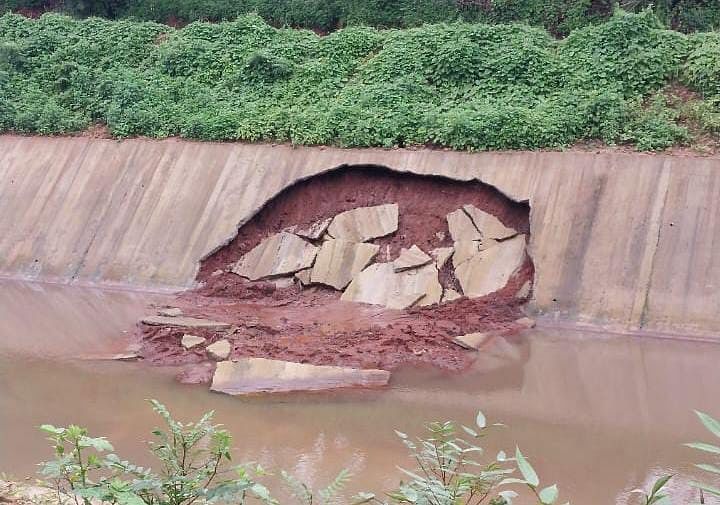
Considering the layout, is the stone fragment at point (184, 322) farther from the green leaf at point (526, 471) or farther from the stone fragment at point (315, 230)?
the green leaf at point (526, 471)

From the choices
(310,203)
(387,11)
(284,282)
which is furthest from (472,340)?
(387,11)

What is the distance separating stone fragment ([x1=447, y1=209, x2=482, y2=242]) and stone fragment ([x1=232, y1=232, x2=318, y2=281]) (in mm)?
2178

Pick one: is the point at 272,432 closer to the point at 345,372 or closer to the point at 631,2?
the point at 345,372

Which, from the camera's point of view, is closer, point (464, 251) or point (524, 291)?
point (524, 291)

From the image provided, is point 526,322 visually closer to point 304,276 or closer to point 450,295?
point 450,295

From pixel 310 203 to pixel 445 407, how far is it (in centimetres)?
619

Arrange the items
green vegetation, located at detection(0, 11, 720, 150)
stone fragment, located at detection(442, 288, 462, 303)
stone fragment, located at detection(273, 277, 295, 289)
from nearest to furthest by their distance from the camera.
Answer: stone fragment, located at detection(442, 288, 462, 303), stone fragment, located at detection(273, 277, 295, 289), green vegetation, located at detection(0, 11, 720, 150)

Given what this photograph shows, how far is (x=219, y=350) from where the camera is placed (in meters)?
10.4

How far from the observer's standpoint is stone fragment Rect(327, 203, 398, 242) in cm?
1323

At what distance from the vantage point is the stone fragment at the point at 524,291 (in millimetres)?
11703

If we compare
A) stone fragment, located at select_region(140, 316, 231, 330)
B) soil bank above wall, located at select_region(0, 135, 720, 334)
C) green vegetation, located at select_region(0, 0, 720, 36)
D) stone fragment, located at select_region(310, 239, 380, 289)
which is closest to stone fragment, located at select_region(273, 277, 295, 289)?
stone fragment, located at select_region(310, 239, 380, 289)

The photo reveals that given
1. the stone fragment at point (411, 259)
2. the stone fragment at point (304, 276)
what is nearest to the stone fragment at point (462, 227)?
the stone fragment at point (411, 259)

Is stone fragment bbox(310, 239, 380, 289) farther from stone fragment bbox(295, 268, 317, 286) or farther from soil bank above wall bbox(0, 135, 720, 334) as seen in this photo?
soil bank above wall bbox(0, 135, 720, 334)

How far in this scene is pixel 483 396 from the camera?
353 inches
